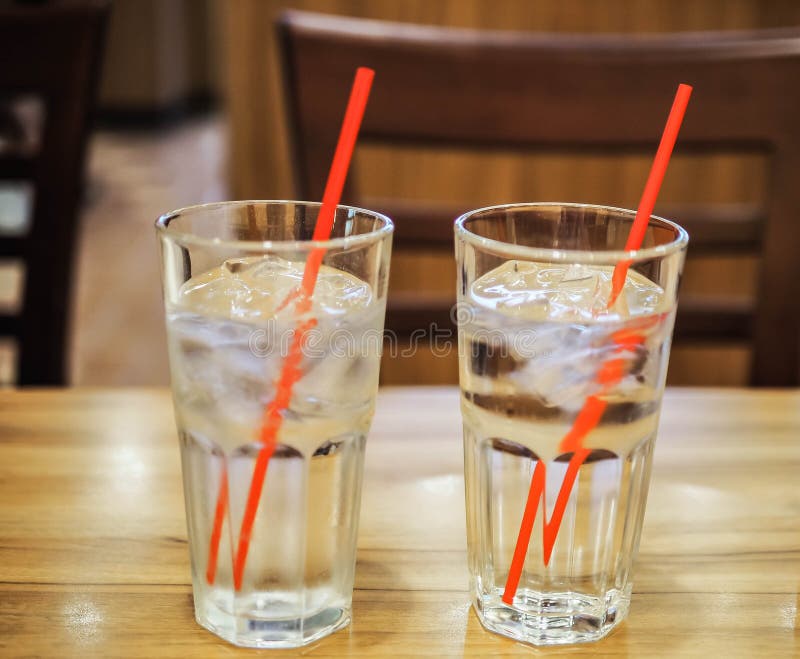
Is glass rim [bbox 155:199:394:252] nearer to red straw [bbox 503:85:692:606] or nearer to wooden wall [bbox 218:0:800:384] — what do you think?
red straw [bbox 503:85:692:606]

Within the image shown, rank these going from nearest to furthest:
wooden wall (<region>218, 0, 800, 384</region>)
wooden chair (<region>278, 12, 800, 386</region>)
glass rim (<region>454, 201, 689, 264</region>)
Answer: glass rim (<region>454, 201, 689, 264</region>) → wooden chair (<region>278, 12, 800, 386</region>) → wooden wall (<region>218, 0, 800, 384</region>)

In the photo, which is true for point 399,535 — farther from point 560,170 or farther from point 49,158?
→ point 560,170

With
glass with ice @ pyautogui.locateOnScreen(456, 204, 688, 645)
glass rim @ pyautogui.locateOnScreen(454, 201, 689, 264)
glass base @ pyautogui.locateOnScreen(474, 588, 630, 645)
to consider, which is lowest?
glass base @ pyautogui.locateOnScreen(474, 588, 630, 645)

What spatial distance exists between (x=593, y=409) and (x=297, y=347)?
141mm

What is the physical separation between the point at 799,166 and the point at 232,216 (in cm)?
66

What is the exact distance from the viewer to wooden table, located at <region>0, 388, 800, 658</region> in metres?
0.48

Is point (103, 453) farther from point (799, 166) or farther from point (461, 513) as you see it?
point (799, 166)

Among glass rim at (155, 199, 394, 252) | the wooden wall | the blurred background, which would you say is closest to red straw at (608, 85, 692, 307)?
glass rim at (155, 199, 394, 252)

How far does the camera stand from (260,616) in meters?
0.48

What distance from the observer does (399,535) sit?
1.90 ft

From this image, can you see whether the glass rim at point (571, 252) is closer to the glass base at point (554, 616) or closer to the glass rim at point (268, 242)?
the glass rim at point (268, 242)

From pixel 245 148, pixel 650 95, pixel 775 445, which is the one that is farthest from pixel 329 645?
pixel 245 148

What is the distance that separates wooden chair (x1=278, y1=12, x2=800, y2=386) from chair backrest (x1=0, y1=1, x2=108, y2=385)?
206mm

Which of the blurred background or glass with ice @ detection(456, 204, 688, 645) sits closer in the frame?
glass with ice @ detection(456, 204, 688, 645)
